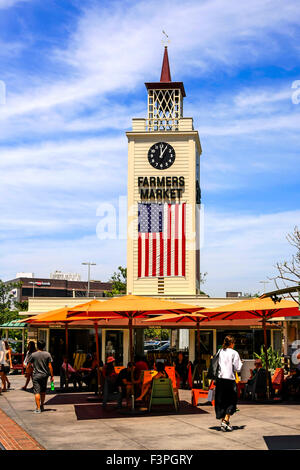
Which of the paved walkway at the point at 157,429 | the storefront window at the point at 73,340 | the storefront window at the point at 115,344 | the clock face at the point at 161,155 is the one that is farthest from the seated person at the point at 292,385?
the clock face at the point at 161,155

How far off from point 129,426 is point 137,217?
2709 cm

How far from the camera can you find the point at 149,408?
13.8 m

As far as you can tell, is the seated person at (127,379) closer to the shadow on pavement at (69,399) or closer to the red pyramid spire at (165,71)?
the shadow on pavement at (69,399)

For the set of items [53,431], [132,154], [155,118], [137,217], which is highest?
[155,118]

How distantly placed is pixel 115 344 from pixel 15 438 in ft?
68.0

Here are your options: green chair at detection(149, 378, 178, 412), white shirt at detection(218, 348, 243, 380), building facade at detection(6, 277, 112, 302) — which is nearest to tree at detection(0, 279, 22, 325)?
green chair at detection(149, 378, 178, 412)

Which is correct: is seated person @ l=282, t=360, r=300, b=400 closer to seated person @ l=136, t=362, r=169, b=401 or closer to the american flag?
seated person @ l=136, t=362, r=169, b=401

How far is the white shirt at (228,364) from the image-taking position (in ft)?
36.7

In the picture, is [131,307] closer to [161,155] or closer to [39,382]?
[39,382]

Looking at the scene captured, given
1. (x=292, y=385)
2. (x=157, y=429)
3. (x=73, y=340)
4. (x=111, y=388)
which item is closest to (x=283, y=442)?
(x=157, y=429)

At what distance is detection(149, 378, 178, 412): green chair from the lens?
13.8 metres

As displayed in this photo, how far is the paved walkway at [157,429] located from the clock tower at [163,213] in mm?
22811
